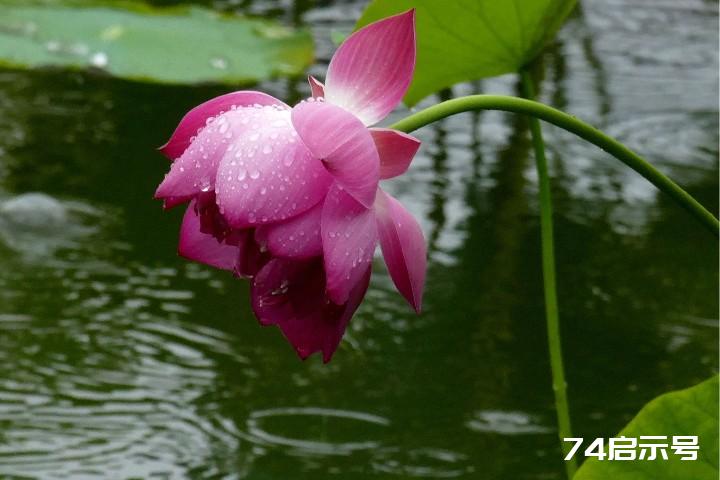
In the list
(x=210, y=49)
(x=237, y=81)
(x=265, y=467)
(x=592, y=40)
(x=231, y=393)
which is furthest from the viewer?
(x=592, y=40)

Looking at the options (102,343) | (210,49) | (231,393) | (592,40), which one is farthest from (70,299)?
(592,40)

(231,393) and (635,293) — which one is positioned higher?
(635,293)

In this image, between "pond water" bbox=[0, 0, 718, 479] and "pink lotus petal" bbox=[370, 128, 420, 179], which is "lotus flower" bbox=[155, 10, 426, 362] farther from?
"pond water" bbox=[0, 0, 718, 479]

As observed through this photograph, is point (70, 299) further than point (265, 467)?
Yes

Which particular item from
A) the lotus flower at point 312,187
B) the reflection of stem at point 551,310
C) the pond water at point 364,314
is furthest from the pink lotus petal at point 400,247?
the pond water at point 364,314

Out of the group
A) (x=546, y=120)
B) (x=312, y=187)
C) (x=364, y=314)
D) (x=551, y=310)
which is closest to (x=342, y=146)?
(x=312, y=187)

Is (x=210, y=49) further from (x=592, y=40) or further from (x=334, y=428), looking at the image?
(x=334, y=428)

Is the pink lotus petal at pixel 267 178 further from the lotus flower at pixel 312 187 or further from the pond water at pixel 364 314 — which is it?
the pond water at pixel 364 314
